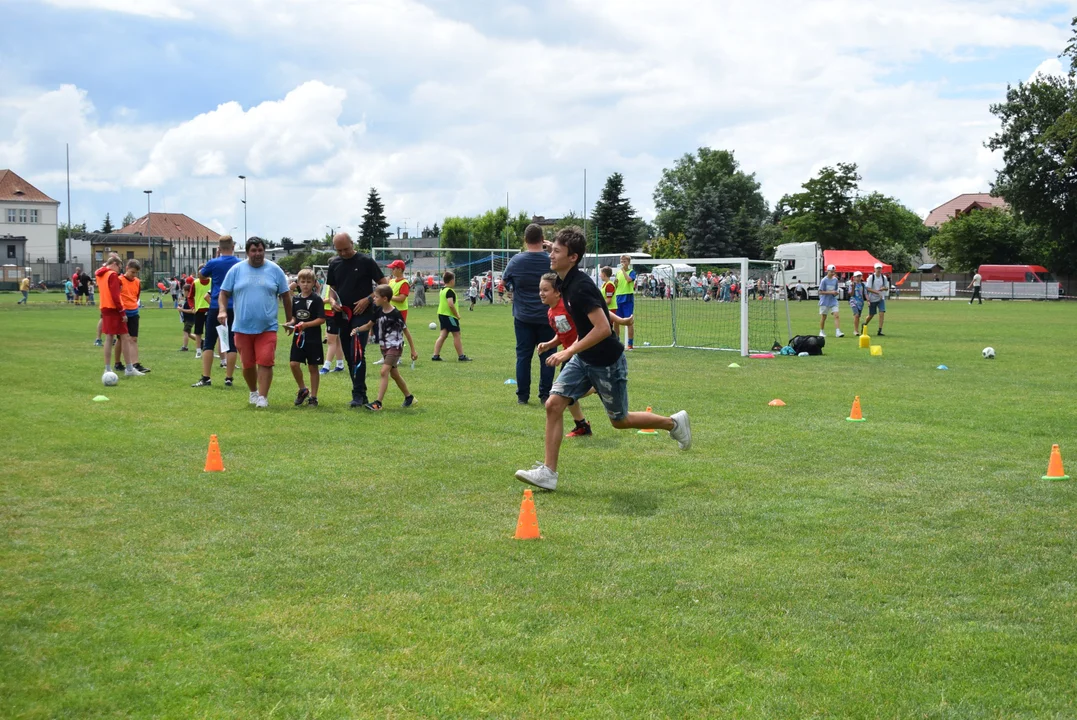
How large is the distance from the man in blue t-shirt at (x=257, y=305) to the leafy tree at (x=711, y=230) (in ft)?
268

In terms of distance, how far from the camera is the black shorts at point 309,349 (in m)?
12.5

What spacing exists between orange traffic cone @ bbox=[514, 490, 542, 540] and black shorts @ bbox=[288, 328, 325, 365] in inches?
265

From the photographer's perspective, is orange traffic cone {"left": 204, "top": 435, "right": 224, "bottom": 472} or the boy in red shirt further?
the boy in red shirt

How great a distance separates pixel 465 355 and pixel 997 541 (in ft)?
47.1

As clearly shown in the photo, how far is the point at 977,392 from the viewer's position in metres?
14.1

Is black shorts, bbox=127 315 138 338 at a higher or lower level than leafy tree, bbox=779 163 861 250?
lower

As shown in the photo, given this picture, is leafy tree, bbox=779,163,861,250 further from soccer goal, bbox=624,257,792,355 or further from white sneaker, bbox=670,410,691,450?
white sneaker, bbox=670,410,691,450

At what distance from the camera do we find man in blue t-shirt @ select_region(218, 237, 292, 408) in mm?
11984

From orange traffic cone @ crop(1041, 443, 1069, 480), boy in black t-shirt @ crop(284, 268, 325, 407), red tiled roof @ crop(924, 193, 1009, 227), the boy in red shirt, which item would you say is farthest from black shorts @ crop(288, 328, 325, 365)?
red tiled roof @ crop(924, 193, 1009, 227)

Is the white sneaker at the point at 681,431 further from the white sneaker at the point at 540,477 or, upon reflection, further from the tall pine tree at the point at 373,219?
the tall pine tree at the point at 373,219

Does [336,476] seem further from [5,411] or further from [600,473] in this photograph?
[5,411]

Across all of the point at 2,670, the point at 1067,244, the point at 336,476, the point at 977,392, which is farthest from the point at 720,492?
the point at 1067,244

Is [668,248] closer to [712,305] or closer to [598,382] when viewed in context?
[712,305]

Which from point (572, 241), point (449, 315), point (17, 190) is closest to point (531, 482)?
point (572, 241)
